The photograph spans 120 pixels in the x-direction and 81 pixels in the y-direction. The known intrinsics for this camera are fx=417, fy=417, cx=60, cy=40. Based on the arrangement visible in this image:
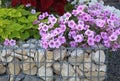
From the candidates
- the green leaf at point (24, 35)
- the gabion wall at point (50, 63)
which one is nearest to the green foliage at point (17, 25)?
the green leaf at point (24, 35)

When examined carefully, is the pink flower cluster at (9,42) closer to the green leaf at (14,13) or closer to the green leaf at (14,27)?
the green leaf at (14,27)

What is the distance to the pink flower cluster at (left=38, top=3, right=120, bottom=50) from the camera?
8.94 ft

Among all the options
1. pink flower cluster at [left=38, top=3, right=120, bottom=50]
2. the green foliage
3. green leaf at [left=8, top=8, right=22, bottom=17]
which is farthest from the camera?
green leaf at [left=8, top=8, right=22, bottom=17]

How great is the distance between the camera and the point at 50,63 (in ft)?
9.00

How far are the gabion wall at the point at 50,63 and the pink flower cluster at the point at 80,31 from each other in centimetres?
6

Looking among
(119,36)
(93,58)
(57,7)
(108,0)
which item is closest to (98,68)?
(93,58)

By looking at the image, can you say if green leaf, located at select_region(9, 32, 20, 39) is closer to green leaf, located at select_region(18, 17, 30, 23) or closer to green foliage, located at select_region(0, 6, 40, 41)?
green foliage, located at select_region(0, 6, 40, 41)

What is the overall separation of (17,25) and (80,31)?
0.43 meters

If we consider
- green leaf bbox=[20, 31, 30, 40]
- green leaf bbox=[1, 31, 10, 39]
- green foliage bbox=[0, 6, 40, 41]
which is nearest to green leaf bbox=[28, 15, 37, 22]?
→ green foliage bbox=[0, 6, 40, 41]

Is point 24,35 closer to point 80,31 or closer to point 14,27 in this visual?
point 14,27

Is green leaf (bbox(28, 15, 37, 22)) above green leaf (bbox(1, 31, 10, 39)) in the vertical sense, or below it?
above

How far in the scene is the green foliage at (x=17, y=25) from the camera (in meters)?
2.83

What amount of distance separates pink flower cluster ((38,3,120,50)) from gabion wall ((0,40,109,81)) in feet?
0.19

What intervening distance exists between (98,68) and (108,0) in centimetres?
384
